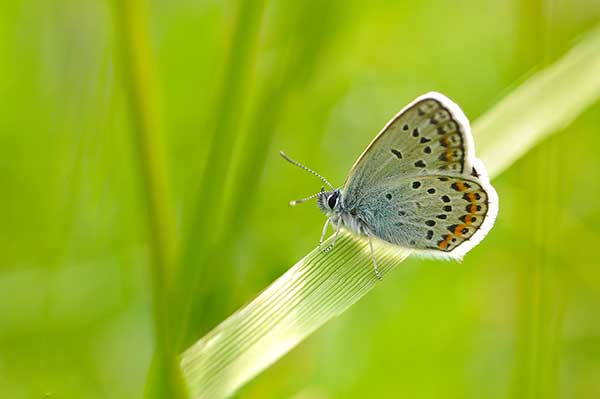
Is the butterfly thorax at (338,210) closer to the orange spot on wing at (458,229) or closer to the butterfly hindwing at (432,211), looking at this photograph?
the butterfly hindwing at (432,211)

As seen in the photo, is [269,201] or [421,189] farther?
[269,201]

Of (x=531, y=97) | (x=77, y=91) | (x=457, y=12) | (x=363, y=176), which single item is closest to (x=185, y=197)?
(x=77, y=91)

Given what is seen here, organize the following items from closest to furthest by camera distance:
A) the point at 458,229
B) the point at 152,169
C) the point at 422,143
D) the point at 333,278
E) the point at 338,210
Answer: the point at 152,169 < the point at 333,278 < the point at 422,143 < the point at 458,229 < the point at 338,210

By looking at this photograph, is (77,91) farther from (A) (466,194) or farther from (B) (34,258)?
(A) (466,194)

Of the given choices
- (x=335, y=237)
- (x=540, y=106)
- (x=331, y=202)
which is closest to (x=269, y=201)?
(x=331, y=202)

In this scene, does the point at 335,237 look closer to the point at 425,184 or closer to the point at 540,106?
the point at 425,184

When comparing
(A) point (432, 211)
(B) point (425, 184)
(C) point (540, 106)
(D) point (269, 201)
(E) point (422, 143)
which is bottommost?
(D) point (269, 201)

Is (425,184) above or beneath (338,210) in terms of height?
above
